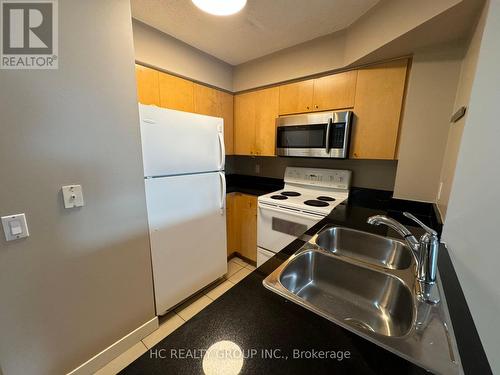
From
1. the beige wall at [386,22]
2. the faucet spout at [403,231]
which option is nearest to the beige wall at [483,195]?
the faucet spout at [403,231]

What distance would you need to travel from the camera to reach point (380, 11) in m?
1.44

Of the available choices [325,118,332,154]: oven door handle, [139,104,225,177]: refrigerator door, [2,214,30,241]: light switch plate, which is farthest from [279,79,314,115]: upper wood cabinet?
[2,214,30,241]: light switch plate

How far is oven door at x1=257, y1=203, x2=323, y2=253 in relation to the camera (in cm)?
179

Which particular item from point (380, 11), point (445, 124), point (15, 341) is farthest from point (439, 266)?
point (15, 341)

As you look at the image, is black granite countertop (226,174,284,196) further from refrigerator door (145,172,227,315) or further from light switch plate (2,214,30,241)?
light switch plate (2,214,30,241)

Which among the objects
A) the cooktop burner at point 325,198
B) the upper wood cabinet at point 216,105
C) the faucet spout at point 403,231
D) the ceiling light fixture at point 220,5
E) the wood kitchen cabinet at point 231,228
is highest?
the ceiling light fixture at point 220,5

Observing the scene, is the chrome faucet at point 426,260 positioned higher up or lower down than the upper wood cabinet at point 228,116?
lower down

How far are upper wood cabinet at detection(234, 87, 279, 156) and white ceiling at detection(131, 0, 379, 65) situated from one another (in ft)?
1.66

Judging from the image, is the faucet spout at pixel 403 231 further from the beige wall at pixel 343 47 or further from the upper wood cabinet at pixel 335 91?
the upper wood cabinet at pixel 335 91

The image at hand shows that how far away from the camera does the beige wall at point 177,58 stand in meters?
1.78

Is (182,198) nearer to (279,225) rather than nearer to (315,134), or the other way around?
(279,225)

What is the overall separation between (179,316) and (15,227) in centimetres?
135

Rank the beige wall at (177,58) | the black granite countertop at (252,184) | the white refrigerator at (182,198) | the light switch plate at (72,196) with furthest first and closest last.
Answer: the black granite countertop at (252,184) < the beige wall at (177,58) < the white refrigerator at (182,198) < the light switch plate at (72,196)

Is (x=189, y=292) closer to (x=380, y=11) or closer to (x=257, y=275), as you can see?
(x=257, y=275)
